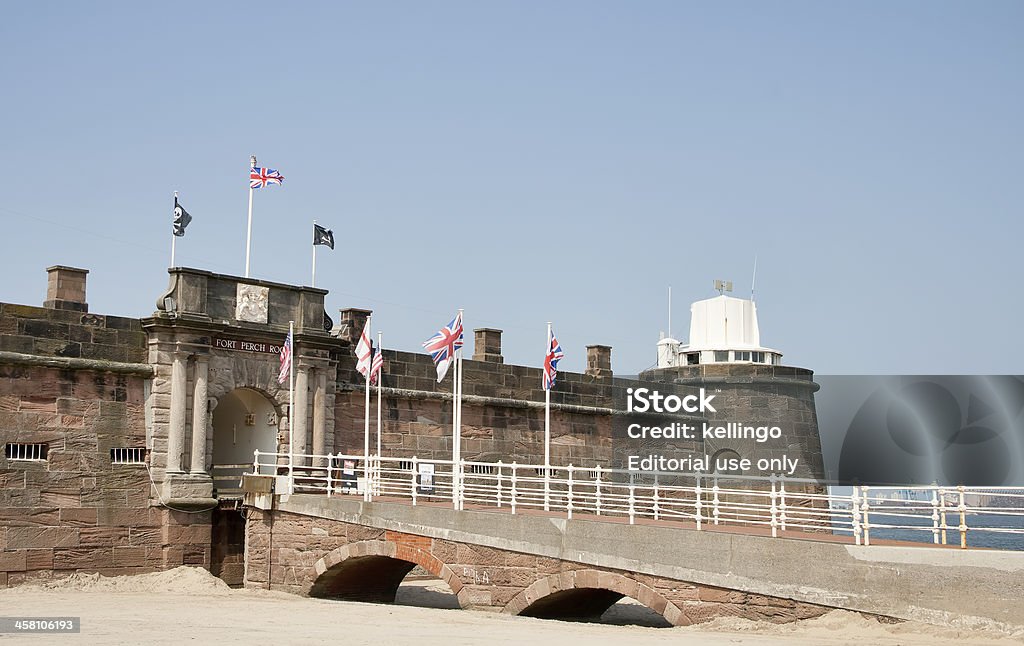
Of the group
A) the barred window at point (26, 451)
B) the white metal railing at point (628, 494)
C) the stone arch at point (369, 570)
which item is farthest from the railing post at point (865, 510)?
the barred window at point (26, 451)

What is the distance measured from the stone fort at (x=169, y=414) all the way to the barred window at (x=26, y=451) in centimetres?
2

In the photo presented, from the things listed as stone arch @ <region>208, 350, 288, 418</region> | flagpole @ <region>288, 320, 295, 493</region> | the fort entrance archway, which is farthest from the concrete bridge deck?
stone arch @ <region>208, 350, 288, 418</region>

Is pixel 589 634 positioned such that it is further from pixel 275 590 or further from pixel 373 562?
pixel 275 590

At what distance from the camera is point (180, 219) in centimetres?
2530

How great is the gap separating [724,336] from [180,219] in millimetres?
18115

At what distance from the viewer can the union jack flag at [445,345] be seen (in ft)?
73.5

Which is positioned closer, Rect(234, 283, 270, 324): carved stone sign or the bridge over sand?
the bridge over sand

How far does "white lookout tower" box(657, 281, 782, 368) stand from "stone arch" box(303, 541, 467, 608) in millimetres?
14880

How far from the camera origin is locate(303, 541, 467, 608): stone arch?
19.9m

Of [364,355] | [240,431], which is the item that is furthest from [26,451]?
[364,355]

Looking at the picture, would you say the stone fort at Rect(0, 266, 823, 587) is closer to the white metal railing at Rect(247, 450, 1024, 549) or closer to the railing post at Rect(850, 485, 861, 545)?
the white metal railing at Rect(247, 450, 1024, 549)

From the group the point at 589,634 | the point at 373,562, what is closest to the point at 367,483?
the point at 373,562

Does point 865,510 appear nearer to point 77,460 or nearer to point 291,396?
point 291,396

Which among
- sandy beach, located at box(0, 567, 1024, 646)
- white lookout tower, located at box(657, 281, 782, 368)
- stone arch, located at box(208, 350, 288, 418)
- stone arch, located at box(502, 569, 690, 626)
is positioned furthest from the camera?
white lookout tower, located at box(657, 281, 782, 368)
